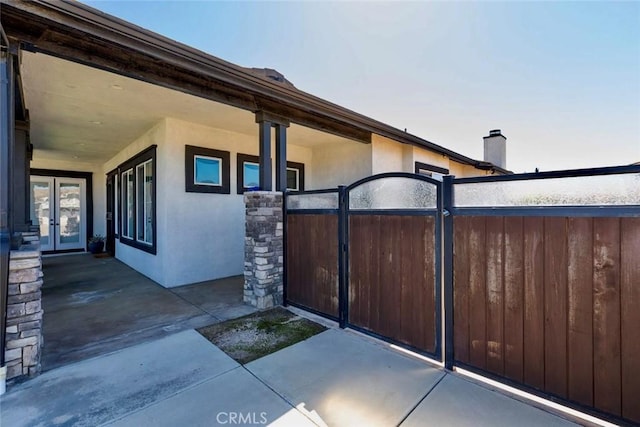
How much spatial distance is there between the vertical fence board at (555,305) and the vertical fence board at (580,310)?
35mm

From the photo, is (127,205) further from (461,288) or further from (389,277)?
(461,288)

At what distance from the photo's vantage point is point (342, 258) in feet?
12.8

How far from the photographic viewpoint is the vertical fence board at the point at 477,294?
8.69 ft

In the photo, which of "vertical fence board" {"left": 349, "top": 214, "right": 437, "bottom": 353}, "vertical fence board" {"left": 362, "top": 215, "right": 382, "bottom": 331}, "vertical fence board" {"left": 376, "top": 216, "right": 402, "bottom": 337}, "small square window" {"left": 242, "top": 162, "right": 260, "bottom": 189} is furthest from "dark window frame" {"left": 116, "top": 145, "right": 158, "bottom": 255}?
"vertical fence board" {"left": 376, "top": 216, "right": 402, "bottom": 337}

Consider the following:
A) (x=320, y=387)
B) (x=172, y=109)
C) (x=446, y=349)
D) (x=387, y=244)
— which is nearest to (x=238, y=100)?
(x=172, y=109)

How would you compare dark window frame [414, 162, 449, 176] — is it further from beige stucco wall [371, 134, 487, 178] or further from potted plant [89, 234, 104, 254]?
A: potted plant [89, 234, 104, 254]

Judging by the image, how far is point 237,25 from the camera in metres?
5.67

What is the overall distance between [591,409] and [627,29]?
598 cm

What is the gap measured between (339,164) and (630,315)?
6.54 m

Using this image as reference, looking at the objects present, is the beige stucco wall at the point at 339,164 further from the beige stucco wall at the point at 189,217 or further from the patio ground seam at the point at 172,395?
the patio ground seam at the point at 172,395

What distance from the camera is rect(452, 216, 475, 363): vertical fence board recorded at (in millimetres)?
2756

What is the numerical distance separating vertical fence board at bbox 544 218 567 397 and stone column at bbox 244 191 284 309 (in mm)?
3510

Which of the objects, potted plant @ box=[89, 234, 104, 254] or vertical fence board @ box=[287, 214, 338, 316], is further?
potted plant @ box=[89, 234, 104, 254]

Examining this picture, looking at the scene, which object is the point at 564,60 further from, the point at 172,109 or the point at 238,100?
the point at 172,109
